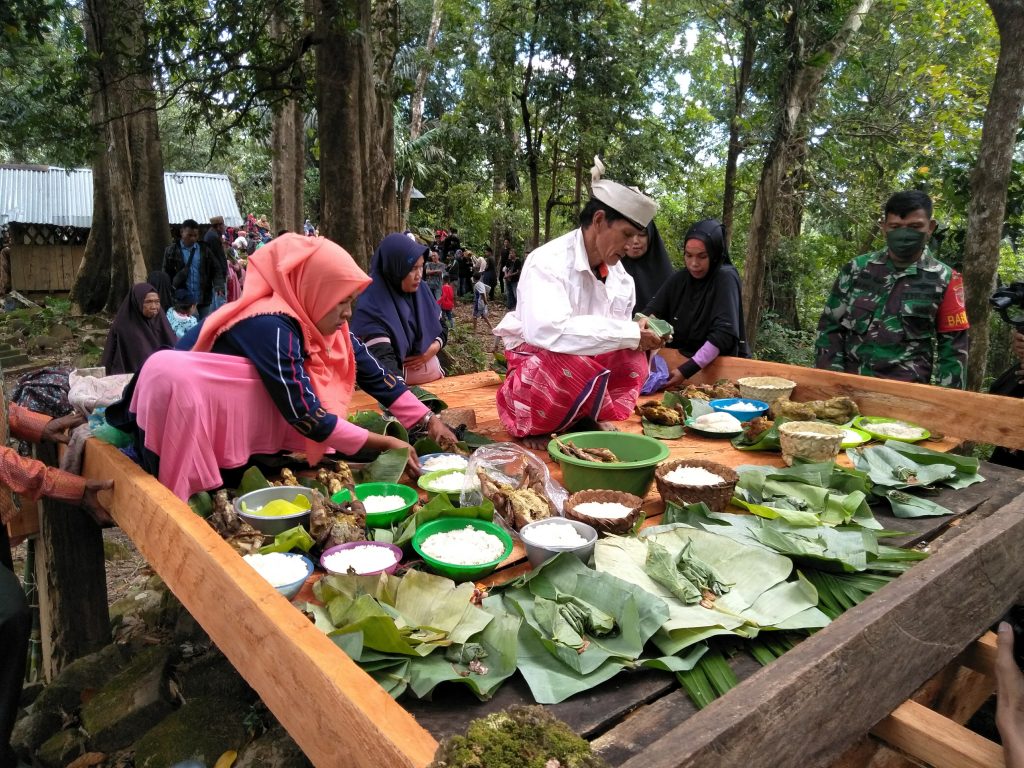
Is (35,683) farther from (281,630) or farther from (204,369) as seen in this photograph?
(281,630)

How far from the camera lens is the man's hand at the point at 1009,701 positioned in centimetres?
137

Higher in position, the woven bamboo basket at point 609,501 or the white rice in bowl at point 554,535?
the woven bamboo basket at point 609,501

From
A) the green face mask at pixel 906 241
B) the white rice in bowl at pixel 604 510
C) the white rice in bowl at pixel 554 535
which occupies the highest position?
the green face mask at pixel 906 241

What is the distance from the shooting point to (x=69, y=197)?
55.1 ft

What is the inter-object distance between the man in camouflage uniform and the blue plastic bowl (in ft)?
2.36

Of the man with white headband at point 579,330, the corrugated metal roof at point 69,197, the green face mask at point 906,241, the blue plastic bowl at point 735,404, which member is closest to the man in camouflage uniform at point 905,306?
the green face mask at point 906,241

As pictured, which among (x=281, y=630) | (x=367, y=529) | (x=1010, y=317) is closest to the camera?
(x=281, y=630)

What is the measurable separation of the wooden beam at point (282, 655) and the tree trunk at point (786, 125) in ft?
21.6

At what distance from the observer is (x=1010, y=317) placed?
134 inches

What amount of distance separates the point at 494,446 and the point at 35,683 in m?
3.14

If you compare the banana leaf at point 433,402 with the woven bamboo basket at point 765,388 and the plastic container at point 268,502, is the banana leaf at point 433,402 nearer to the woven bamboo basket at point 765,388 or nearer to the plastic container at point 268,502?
the plastic container at point 268,502

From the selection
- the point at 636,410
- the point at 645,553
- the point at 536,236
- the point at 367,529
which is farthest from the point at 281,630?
the point at 536,236

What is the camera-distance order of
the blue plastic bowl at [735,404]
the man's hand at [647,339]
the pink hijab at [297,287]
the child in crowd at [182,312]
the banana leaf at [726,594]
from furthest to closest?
the child in crowd at [182,312] → the blue plastic bowl at [735,404] → the man's hand at [647,339] → the pink hijab at [297,287] → the banana leaf at [726,594]

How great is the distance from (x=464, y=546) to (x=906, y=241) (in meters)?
2.92
